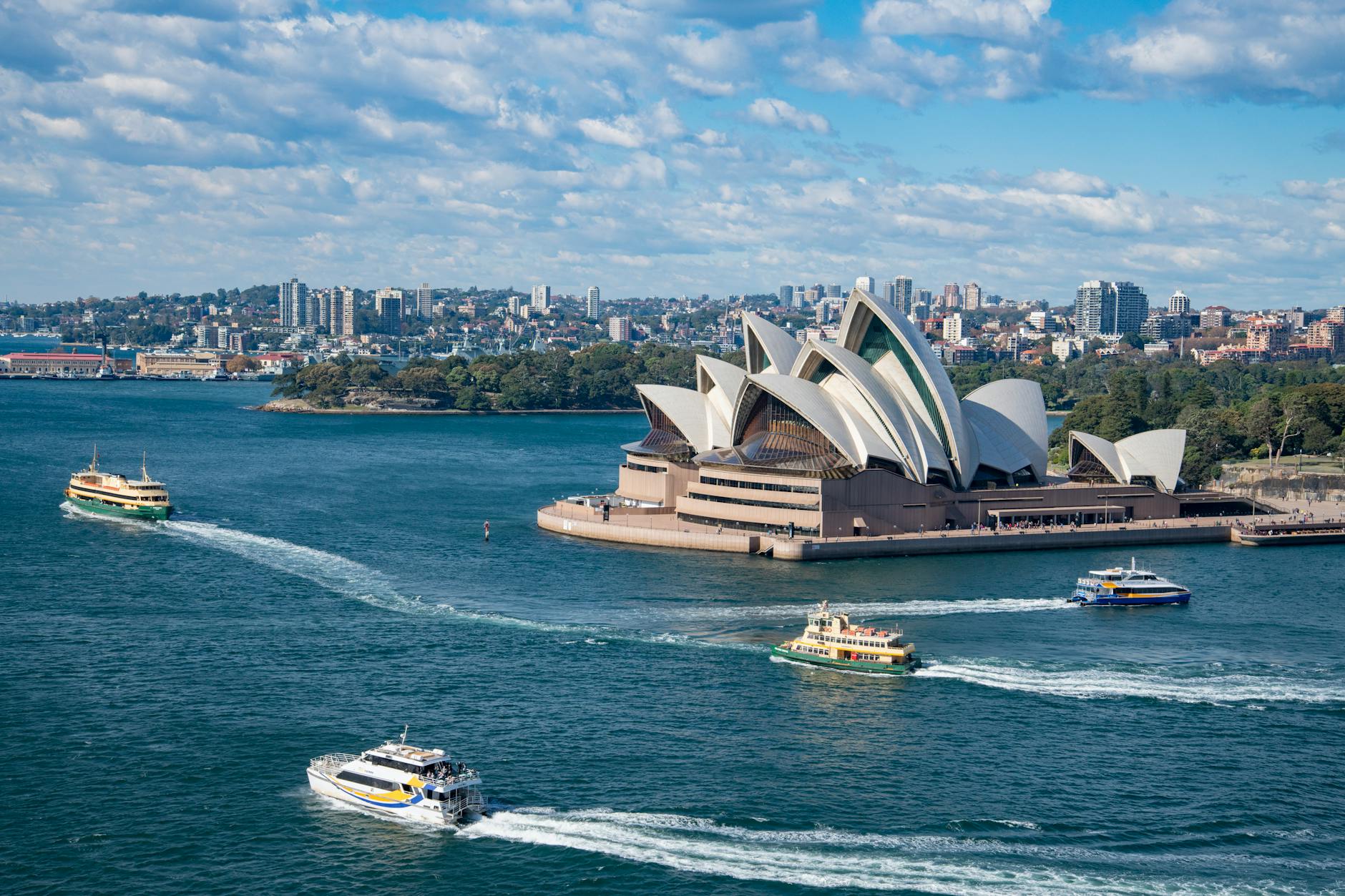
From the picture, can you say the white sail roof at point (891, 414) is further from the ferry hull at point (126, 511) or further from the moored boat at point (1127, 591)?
the ferry hull at point (126, 511)

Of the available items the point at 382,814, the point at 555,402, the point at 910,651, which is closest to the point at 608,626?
the point at 910,651

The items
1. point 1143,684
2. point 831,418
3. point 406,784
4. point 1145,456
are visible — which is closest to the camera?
point 406,784

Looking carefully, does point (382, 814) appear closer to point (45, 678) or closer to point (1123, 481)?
point (45, 678)

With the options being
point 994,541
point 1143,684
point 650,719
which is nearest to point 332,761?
point 650,719

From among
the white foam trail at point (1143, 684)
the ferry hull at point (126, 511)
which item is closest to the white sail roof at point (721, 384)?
the ferry hull at point (126, 511)

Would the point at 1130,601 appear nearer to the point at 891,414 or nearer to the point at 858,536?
the point at 858,536

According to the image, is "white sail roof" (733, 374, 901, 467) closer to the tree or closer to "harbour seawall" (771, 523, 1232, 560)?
"harbour seawall" (771, 523, 1232, 560)
